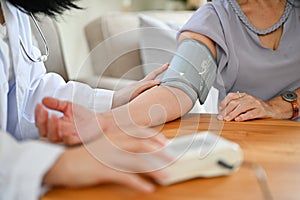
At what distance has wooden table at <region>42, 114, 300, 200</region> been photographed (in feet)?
1.81

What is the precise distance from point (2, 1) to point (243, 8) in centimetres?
64

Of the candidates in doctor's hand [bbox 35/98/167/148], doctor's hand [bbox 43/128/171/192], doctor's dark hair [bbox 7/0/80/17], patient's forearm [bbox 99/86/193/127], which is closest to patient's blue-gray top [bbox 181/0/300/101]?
patient's forearm [bbox 99/86/193/127]

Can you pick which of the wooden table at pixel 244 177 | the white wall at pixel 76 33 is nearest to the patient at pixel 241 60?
the wooden table at pixel 244 177

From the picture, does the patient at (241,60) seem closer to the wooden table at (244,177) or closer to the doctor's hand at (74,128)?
the wooden table at (244,177)

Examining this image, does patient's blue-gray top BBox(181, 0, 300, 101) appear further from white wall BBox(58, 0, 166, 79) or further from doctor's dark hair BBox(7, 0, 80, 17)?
white wall BBox(58, 0, 166, 79)

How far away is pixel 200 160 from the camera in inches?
23.5

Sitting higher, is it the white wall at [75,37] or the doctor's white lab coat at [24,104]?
the doctor's white lab coat at [24,104]

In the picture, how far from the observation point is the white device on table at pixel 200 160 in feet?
1.91

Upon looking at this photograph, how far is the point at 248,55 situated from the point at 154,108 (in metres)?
0.38

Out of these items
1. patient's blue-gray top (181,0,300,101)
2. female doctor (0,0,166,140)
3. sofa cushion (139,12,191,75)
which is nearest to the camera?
female doctor (0,0,166,140)

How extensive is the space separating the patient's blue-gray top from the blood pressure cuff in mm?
63

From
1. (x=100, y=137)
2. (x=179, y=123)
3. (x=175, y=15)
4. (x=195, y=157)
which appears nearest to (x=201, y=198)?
(x=195, y=157)

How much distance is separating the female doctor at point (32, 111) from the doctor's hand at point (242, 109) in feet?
0.56

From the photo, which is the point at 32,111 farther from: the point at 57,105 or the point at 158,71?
the point at 158,71
